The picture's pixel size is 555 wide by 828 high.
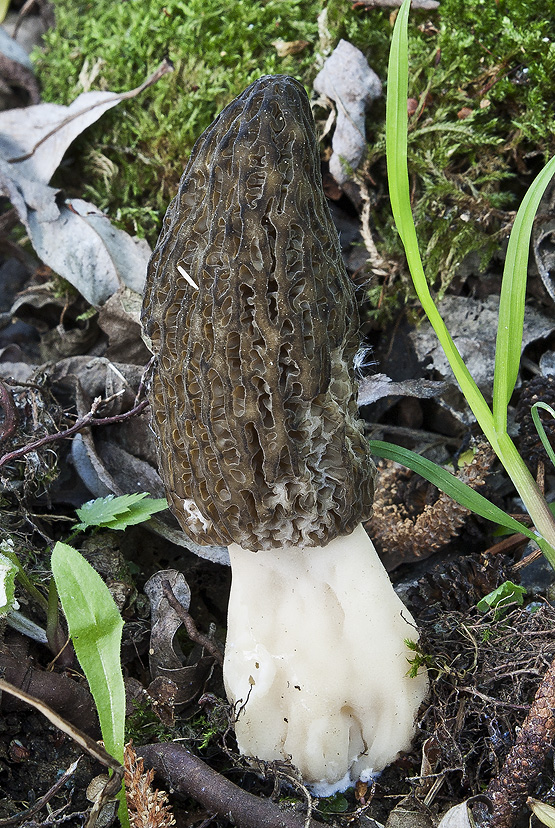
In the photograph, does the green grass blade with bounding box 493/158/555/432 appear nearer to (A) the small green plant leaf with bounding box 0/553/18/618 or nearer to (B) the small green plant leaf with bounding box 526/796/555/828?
(B) the small green plant leaf with bounding box 526/796/555/828

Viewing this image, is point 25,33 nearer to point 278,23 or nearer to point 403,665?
point 278,23

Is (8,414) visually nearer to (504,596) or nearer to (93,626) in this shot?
(93,626)

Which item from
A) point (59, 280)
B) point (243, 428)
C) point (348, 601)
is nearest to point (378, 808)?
point (348, 601)

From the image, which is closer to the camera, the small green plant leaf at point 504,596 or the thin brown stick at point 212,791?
the thin brown stick at point 212,791

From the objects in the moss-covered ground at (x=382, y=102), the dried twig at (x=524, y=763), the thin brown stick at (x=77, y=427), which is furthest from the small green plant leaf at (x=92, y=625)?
the moss-covered ground at (x=382, y=102)

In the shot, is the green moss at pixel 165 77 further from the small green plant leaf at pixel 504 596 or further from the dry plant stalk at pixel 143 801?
the dry plant stalk at pixel 143 801

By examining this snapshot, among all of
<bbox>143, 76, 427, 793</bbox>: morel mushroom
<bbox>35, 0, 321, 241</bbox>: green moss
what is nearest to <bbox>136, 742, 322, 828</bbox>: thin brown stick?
<bbox>143, 76, 427, 793</bbox>: morel mushroom
